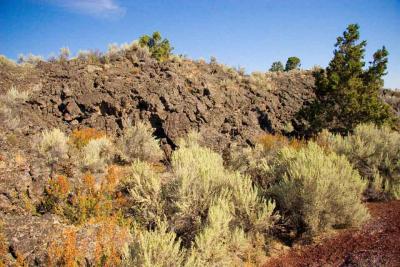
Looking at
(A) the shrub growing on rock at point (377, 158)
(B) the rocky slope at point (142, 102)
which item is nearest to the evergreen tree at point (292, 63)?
(B) the rocky slope at point (142, 102)

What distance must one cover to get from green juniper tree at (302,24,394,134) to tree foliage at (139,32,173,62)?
9948 mm

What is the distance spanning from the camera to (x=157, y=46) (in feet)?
67.6

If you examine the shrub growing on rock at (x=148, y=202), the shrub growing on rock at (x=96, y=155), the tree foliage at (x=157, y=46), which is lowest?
the shrub growing on rock at (x=148, y=202)

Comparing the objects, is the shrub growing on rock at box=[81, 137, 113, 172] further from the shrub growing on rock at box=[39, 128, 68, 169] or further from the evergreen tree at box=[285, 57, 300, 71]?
the evergreen tree at box=[285, 57, 300, 71]

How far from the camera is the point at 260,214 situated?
5.89 metres

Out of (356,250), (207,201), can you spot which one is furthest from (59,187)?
(356,250)

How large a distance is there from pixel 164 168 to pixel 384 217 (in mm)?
6854

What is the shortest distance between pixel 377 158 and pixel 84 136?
10666 mm

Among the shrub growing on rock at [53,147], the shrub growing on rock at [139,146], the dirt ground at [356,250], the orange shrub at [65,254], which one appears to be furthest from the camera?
the shrub growing on rock at [139,146]

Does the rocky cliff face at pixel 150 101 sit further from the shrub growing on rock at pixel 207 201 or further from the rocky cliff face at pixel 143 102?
the shrub growing on rock at pixel 207 201

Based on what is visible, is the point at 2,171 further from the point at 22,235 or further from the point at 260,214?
the point at 260,214

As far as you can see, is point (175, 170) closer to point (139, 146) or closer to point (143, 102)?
point (139, 146)

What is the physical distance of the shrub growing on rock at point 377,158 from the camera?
877cm

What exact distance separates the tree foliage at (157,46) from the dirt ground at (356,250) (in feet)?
50.5
